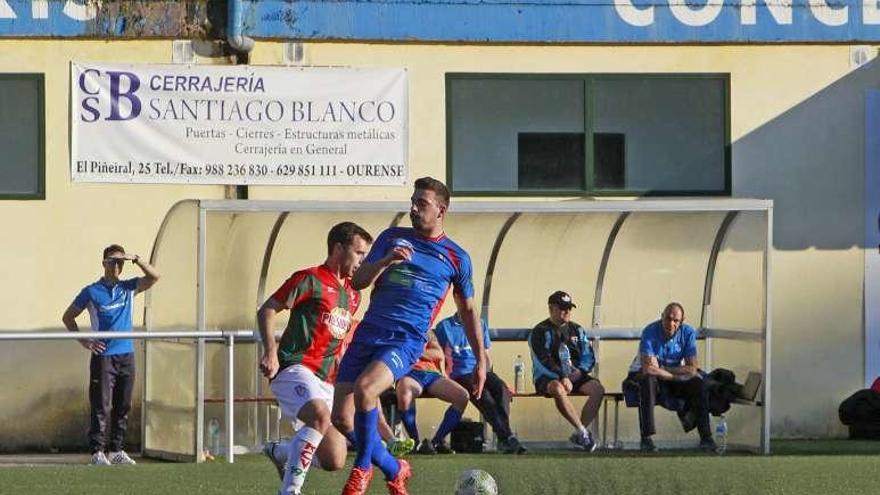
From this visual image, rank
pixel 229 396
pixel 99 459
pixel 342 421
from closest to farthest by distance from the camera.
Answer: pixel 342 421 → pixel 229 396 → pixel 99 459

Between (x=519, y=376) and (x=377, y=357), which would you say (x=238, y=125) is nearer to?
(x=519, y=376)

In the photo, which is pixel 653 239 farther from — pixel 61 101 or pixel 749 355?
pixel 61 101

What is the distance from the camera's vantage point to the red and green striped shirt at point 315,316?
458 inches

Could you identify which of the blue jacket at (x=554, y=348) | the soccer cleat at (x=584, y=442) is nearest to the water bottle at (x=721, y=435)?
the soccer cleat at (x=584, y=442)

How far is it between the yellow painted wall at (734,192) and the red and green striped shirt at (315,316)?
7.35 metres

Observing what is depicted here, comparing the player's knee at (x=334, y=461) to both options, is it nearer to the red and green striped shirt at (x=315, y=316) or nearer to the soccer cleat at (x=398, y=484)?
the red and green striped shirt at (x=315, y=316)

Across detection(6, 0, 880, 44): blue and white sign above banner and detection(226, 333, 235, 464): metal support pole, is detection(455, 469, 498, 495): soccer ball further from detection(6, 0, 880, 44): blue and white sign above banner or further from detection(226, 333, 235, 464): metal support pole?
detection(6, 0, 880, 44): blue and white sign above banner

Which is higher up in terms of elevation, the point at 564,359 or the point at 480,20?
the point at 480,20

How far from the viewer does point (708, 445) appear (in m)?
17.4

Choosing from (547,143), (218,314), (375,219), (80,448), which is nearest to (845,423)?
(547,143)

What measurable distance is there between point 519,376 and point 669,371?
1.68 metres

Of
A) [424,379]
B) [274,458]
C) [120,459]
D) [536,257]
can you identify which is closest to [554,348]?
[536,257]

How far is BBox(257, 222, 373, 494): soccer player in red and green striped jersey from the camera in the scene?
11.5 meters

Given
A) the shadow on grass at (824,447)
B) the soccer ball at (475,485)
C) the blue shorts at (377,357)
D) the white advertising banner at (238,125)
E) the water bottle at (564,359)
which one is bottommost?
the shadow on grass at (824,447)
